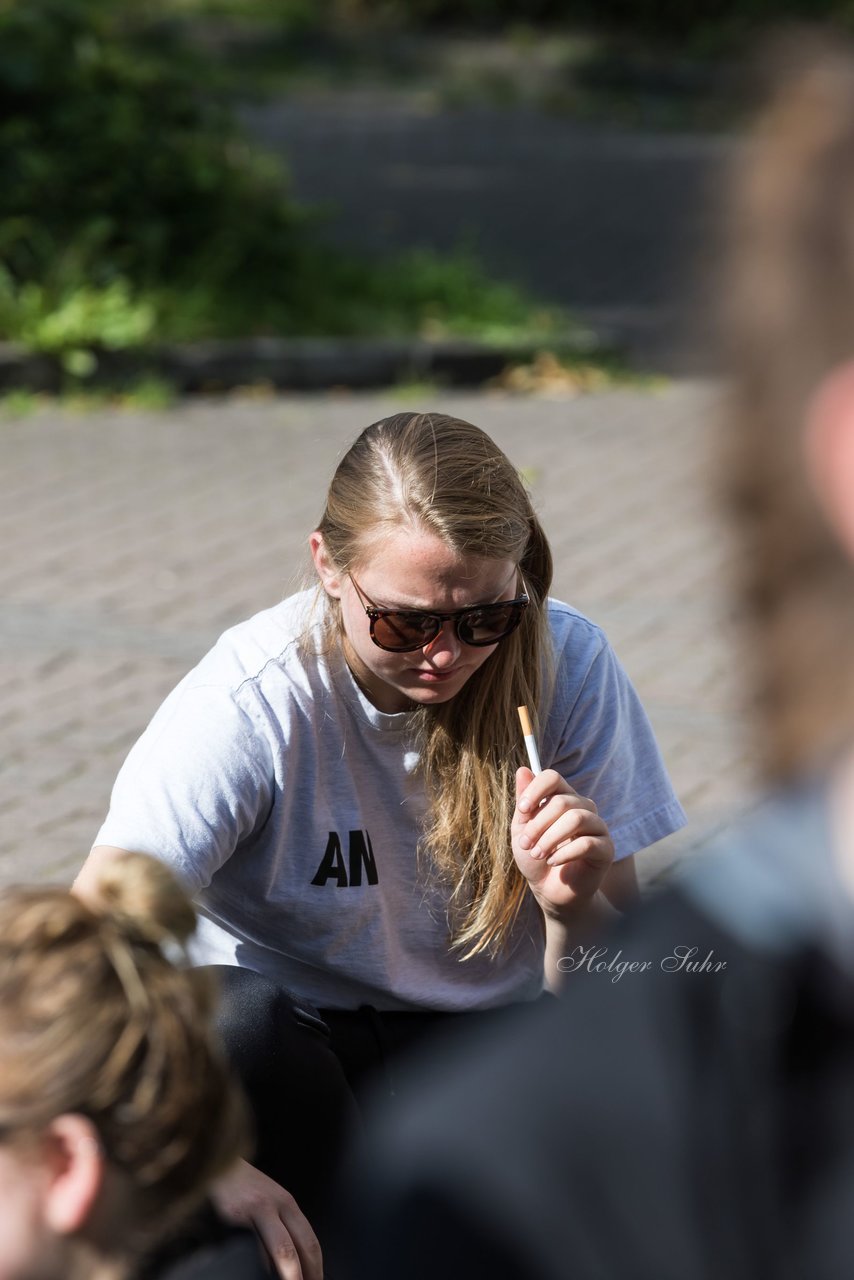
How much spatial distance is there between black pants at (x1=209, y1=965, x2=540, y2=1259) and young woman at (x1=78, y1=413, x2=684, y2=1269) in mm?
18

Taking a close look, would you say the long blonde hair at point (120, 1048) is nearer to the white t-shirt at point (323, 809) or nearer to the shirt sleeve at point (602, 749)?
the white t-shirt at point (323, 809)

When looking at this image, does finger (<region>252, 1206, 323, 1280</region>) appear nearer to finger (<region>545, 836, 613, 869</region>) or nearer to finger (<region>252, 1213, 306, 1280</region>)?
finger (<region>252, 1213, 306, 1280</region>)

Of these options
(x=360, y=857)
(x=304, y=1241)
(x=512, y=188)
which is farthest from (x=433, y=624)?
(x=512, y=188)

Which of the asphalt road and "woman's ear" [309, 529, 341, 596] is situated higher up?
"woman's ear" [309, 529, 341, 596]

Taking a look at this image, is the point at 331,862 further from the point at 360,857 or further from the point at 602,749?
the point at 602,749

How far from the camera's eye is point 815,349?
905 millimetres

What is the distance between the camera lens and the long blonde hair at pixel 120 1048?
1565 mm

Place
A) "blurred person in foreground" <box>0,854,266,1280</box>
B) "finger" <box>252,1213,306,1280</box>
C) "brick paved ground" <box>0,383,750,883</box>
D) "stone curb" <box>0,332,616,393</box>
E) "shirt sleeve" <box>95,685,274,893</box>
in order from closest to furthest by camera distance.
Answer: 1. "blurred person in foreground" <box>0,854,266,1280</box>
2. "finger" <box>252,1213,306,1280</box>
3. "shirt sleeve" <box>95,685,274,893</box>
4. "brick paved ground" <box>0,383,750,883</box>
5. "stone curb" <box>0,332,616,393</box>

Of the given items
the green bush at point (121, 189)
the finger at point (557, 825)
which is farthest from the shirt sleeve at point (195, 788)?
the green bush at point (121, 189)

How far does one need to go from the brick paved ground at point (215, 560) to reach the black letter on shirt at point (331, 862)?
1.54 feet

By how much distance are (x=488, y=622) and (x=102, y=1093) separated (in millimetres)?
1029

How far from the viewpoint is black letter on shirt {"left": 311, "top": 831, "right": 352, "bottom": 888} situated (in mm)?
2484

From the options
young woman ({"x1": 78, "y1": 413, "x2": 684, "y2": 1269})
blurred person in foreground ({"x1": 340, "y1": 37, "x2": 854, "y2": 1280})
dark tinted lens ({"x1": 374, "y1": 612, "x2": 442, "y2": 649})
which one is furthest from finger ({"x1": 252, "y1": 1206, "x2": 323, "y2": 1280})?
blurred person in foreground ({"x1": 340, "y1": 37, "x2": 854, "y2": 1280})

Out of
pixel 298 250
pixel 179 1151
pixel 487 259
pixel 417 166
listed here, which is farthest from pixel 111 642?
pixel 417 166
